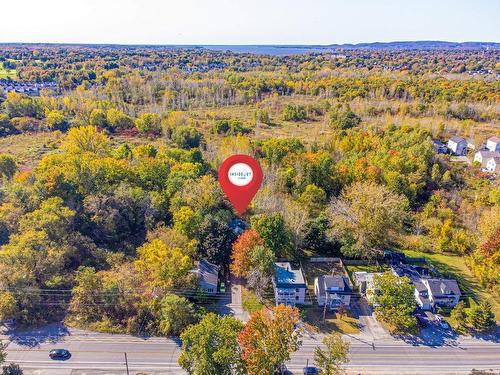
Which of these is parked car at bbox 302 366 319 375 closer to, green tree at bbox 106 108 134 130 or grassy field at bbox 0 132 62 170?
grassy field at bbox 0 132 62 170

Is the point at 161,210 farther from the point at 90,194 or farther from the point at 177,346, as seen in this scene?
the point at 177,346

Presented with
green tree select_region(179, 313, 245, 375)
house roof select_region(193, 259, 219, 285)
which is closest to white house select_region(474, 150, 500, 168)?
house roof select_region(193, 259, 219, 285)

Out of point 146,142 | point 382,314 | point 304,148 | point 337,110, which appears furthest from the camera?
point 337,110

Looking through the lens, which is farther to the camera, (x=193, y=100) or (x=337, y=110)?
(x=193, y=100)

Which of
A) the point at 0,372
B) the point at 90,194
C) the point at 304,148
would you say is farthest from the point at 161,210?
the point at 304,148

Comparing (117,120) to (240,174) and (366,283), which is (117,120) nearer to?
(240,174)
